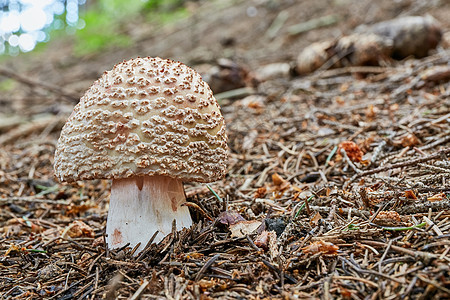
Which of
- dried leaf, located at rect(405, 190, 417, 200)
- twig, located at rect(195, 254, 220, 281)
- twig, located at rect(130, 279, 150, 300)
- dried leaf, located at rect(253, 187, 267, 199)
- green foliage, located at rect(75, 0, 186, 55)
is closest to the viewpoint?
twig, located at rect(130, 279, 150, 300)

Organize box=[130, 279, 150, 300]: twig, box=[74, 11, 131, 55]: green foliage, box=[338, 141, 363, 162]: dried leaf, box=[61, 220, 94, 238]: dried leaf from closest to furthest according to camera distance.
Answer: box=[130, 279, 150, 300]: twig
box=[61, 220, 94, 238]: dried leaf
box=[338, 141, 363, 162]: dried leaf
box=[74, 11, 131, 55]: green foliage

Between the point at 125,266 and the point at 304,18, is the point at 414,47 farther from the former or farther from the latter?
the point at 125,266

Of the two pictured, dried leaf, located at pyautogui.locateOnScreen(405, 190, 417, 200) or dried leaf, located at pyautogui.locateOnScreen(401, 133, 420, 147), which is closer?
dried leaf, located at pyautogui.locateOnScreen(405, 190, 417, 200)

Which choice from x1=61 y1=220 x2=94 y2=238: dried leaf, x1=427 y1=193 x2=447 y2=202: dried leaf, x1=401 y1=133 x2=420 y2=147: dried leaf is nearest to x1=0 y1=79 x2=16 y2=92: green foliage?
x1=61 y1=220 x2=94 y2=238: dried leaf

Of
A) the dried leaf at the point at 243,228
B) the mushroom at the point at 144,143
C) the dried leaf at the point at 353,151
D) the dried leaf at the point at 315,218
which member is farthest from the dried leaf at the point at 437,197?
the mushroom at the point at 144,143

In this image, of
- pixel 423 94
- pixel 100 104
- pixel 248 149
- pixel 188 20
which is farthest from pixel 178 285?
pixel 188 20

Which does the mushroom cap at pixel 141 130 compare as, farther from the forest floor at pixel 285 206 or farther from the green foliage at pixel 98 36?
the green foliage at pixel 98 36

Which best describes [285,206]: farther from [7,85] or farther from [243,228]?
[7,85]

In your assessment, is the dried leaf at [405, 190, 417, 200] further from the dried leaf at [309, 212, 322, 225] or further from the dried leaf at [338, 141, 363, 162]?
the dried leaf at [338, 141, 363, 162]

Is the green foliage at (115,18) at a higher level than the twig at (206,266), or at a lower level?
higher
